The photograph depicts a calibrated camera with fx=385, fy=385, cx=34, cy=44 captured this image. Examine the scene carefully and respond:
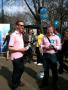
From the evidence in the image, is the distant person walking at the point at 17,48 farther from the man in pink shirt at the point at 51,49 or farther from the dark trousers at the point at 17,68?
the man in pink shirt at the point at 51,49

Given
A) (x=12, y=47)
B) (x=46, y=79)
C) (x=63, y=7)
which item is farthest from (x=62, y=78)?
(x=63, y=7)

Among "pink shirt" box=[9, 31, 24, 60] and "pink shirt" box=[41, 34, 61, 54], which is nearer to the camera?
"pink shirt" box=[9, 31, 24, 60]

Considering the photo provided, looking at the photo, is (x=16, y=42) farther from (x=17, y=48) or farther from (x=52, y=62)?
(x=52, y=62)

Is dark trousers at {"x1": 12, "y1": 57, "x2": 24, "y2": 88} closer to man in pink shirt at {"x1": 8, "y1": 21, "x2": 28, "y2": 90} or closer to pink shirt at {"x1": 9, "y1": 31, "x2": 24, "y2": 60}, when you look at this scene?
man in pink shirt at {"x1": 8, "y1": 21, "x2": 28, "y2": 90}

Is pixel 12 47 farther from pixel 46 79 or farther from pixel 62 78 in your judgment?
pixel 62 78

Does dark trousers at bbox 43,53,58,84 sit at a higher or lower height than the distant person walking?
lower

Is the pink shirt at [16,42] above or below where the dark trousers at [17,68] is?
above

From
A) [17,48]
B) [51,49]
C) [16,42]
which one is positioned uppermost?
[16,42]

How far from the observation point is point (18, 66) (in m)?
10.1

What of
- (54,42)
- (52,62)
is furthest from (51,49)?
(52,62)

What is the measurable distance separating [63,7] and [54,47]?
2488cm

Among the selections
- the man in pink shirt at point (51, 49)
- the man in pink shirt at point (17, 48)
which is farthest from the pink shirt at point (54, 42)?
the man in pink shirt at point (17, 48)

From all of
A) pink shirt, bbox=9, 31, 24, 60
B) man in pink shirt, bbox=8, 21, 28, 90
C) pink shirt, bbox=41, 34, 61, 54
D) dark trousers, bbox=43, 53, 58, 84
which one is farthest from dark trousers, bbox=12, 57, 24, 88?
pink shirt, bbox=41, 34, 61, 54

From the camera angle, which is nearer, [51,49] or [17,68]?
[17,68]
